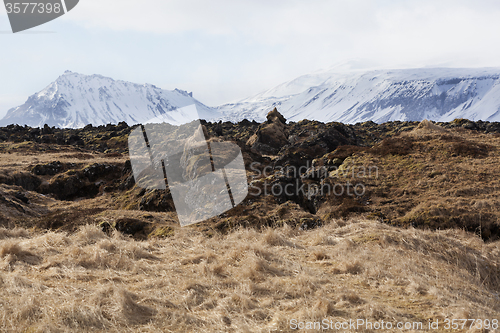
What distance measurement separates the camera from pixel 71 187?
2036 cm

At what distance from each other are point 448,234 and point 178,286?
684 cm

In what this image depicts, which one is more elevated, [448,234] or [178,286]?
[178,286]

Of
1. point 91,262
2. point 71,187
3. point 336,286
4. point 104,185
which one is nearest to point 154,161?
point 104,185

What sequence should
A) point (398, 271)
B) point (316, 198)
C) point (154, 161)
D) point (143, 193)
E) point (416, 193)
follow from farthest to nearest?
1. point (154, 161)
2. point (143, 193)
3. point (316, 198)
4. point (416, 193)
5. point (398, 271)

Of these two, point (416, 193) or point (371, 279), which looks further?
point (416, 193)

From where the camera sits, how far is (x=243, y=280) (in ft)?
18.6

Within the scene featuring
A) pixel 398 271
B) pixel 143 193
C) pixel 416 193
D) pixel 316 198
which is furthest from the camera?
pixel 143 193

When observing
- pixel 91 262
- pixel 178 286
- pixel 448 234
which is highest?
pixel 91 262

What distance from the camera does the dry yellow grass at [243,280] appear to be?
4.41m

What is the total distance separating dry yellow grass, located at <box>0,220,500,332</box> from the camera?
4.41m

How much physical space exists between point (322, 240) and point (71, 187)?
18.6 meters

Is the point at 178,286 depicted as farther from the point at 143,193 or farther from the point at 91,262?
the point at 143,193

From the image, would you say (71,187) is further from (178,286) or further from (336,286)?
(336,286)

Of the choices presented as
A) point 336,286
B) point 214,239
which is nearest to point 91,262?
point 214,239
